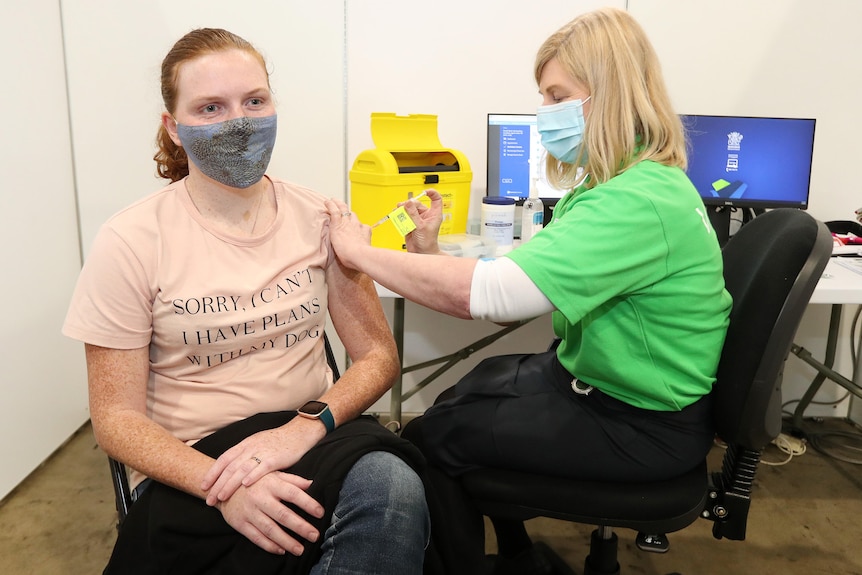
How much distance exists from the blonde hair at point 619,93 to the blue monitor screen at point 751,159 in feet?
4.42

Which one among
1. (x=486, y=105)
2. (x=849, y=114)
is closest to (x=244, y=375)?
(x=486, y=105)

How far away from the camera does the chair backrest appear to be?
1.21 meters

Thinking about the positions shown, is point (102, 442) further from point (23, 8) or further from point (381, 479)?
point (23, 8)

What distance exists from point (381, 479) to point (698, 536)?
1476 mm

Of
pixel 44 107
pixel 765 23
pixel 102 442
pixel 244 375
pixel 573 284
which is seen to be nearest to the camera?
pixel 573 284

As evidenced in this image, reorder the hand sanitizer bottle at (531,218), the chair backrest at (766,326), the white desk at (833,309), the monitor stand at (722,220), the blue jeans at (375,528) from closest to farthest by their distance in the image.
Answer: the blue jeans at (375,528), the chair backrest at (766,326), the white desk at (833,309), the hand sanitizer bottle at (531,218), the monitor stand at (722,220)

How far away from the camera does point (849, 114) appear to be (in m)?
2.75

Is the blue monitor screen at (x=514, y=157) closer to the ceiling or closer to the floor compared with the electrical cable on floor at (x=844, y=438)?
closer to the ceiling

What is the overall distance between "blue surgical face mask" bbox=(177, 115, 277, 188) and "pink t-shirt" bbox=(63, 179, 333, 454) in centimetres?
9

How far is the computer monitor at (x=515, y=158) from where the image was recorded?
2564mm

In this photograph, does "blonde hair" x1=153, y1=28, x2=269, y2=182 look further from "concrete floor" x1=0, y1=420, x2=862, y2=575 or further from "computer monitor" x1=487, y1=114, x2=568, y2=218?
"concrete floor" x1=0, y1=420, x2=862, y2=575

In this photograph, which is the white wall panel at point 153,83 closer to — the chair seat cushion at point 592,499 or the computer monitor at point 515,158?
the computer monitor at point 515,158

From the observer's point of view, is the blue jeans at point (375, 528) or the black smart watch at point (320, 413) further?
the black smart watch at point (320, 413)

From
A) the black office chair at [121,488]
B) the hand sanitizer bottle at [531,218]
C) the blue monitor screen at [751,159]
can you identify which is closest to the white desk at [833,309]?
the blue monitor screen at [751,159]
